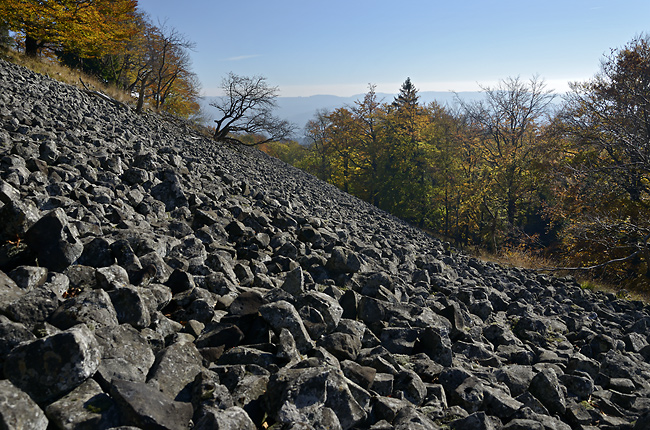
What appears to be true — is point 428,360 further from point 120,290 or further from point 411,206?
point 411,206

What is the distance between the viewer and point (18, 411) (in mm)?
1785

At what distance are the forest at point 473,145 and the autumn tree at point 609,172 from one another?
7 cm

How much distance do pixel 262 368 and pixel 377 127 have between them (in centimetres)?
4029

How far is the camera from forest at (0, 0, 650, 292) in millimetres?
15945

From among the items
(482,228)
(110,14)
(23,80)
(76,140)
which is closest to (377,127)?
Result: (482,228)

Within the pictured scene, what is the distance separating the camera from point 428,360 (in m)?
3.81

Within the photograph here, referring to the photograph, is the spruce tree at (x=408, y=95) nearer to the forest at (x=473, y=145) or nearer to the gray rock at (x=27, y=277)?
the forest at (x=473, y=145)

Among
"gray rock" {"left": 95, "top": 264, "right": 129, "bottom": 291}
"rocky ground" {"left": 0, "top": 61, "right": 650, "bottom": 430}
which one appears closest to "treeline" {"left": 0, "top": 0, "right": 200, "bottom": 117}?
"rocky ground" {"left": 0, "top": 61, "right": 650, "bottom": 430}

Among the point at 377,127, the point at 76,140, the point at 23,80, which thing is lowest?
the point at 76,140

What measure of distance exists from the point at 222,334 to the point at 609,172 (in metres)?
18.5

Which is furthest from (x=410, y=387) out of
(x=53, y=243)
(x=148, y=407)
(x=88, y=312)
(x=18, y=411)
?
(x=53, y=243)

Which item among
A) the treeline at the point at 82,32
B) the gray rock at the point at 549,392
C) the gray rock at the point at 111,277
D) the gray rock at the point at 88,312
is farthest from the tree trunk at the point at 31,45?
the gray rock at the point at 549,392

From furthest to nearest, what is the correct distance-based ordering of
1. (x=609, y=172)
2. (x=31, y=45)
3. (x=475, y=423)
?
1. (x=31, y=45)
2. (x=609, y=172)
3. (x=475, y=423)

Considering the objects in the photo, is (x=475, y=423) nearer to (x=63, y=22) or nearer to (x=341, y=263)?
(x=341, y=263)
